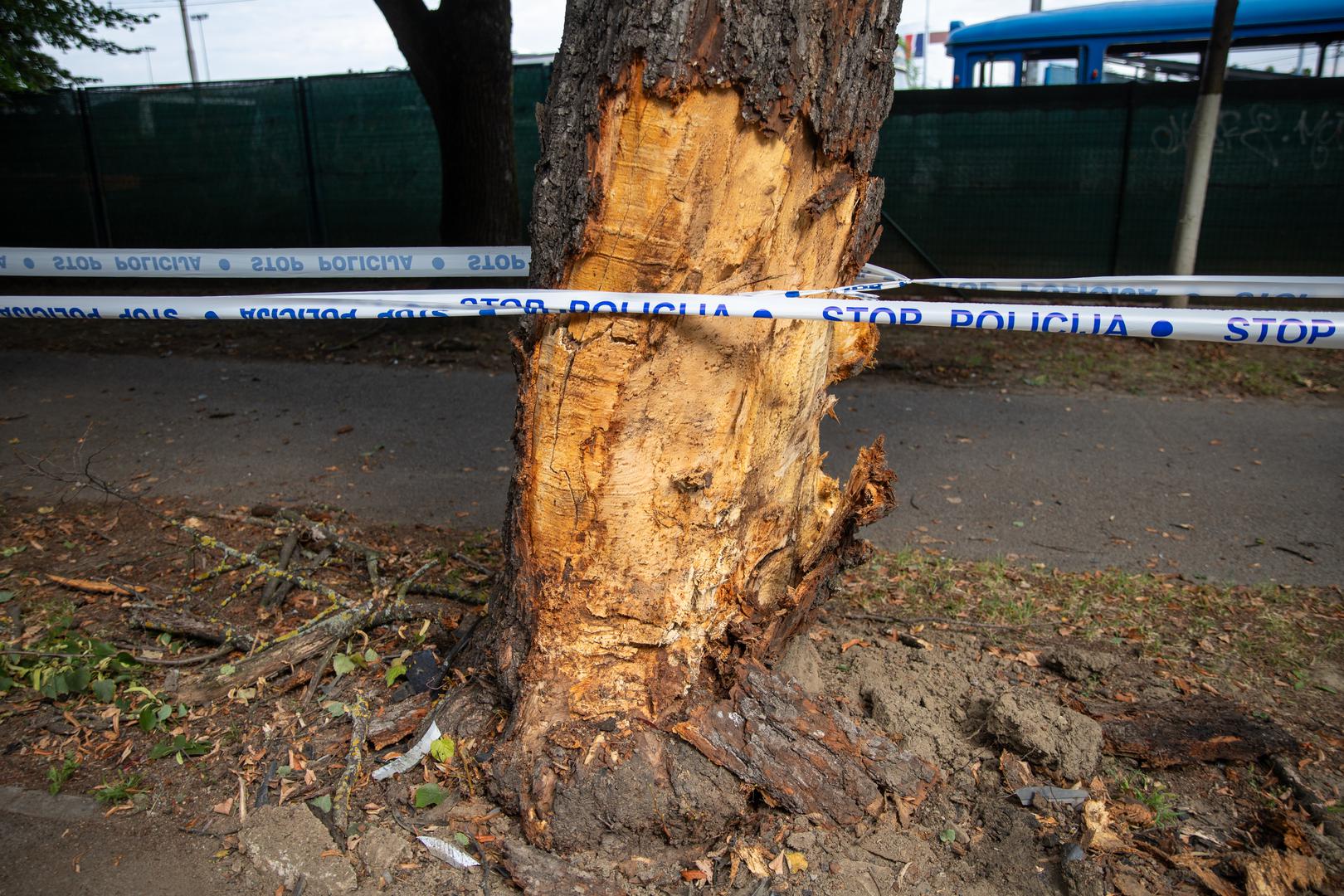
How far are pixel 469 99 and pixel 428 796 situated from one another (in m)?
7.01

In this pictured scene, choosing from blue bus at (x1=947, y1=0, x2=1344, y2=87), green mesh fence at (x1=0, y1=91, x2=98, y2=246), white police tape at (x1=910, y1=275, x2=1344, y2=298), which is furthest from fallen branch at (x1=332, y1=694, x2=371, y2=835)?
green mesh fence at (x1=0, y1=91, x2=98, y2=246)

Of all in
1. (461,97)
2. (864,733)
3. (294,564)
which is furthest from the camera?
(461,97)

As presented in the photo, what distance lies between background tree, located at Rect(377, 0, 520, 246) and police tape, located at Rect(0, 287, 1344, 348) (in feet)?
18.4

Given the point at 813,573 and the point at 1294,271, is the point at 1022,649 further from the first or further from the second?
the point at 1294,271

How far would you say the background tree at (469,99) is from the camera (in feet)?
26.3

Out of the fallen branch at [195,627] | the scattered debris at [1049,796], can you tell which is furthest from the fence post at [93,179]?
the scattered debris at [1049,796]

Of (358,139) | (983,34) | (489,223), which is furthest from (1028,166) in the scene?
(358,139)

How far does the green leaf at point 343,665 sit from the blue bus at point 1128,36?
11705 mm

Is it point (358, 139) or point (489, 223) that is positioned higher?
point (358, 139)

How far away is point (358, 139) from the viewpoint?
40.4 feet

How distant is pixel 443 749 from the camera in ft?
8.98

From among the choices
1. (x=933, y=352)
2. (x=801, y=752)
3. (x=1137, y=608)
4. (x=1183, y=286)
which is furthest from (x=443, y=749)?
(x=933, y=352)

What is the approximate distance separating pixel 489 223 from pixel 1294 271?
903cm

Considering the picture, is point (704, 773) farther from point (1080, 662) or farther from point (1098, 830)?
point (1080, 662)
